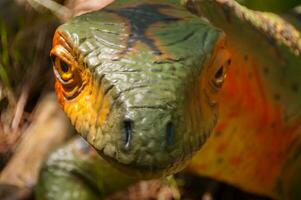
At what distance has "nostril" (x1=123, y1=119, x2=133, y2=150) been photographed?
5.91ft

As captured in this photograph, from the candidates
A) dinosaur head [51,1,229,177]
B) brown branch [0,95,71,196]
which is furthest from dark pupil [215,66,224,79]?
brown branch [0,95,71,196]

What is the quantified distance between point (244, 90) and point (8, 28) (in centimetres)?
124

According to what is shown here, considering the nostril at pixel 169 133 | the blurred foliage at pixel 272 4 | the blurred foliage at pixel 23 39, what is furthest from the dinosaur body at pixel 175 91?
the blurred foliage at pixel 23 39

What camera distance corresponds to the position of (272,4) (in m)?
3.05

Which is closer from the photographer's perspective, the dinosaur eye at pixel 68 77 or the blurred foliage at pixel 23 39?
the dinosaur eye at pixel 68 77

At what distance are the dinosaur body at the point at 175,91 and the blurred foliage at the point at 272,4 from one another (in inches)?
8.6

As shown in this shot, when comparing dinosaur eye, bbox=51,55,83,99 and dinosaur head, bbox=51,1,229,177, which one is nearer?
dinosaur head, bbox=51,1,229,177

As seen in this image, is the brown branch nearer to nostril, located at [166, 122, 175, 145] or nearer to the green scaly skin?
the green scaly skin

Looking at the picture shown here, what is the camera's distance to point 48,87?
11.2 ft

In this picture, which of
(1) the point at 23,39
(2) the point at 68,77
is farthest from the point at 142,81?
(1) the point at 23,39

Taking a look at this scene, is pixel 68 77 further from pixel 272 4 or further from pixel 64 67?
pixel 272 4

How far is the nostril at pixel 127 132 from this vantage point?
180cm

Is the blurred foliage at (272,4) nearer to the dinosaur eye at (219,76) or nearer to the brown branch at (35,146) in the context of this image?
the brown branch at (35,146)

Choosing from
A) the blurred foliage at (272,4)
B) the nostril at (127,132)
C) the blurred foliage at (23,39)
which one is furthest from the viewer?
the blurred foliage at (23,39)
